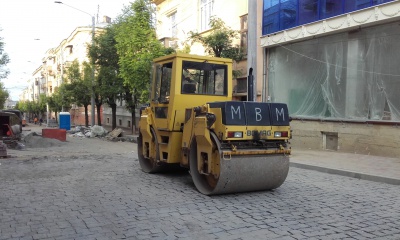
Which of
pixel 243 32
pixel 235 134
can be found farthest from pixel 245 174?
pixel 243 32

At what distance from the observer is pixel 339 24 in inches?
510

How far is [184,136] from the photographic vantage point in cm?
774

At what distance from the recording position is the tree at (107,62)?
26305 mm

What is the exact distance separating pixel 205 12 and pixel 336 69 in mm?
10259

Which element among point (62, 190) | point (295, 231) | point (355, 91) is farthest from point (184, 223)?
point (355, 91)

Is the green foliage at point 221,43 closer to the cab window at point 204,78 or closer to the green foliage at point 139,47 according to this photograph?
the green foliage at point 139,47

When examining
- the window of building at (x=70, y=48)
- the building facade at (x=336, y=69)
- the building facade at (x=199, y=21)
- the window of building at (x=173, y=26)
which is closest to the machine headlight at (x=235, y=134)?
Result: the building facade at (x=336, y=69)

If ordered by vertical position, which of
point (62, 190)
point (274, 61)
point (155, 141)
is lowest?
point (62, 190)

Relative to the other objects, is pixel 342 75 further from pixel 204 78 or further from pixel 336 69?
pixel 204 78

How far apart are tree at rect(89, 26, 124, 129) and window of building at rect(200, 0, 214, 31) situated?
757cm

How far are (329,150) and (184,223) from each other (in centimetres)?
994

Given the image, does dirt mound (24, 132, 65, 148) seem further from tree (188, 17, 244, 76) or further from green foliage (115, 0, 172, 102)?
tree (188, 17, 244, 76)

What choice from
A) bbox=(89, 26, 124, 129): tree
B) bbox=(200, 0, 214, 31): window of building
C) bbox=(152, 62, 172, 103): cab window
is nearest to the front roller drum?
bbox=(152, 62, 172, 103): cab window

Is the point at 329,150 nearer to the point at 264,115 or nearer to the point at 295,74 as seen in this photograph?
the point at 295,74
